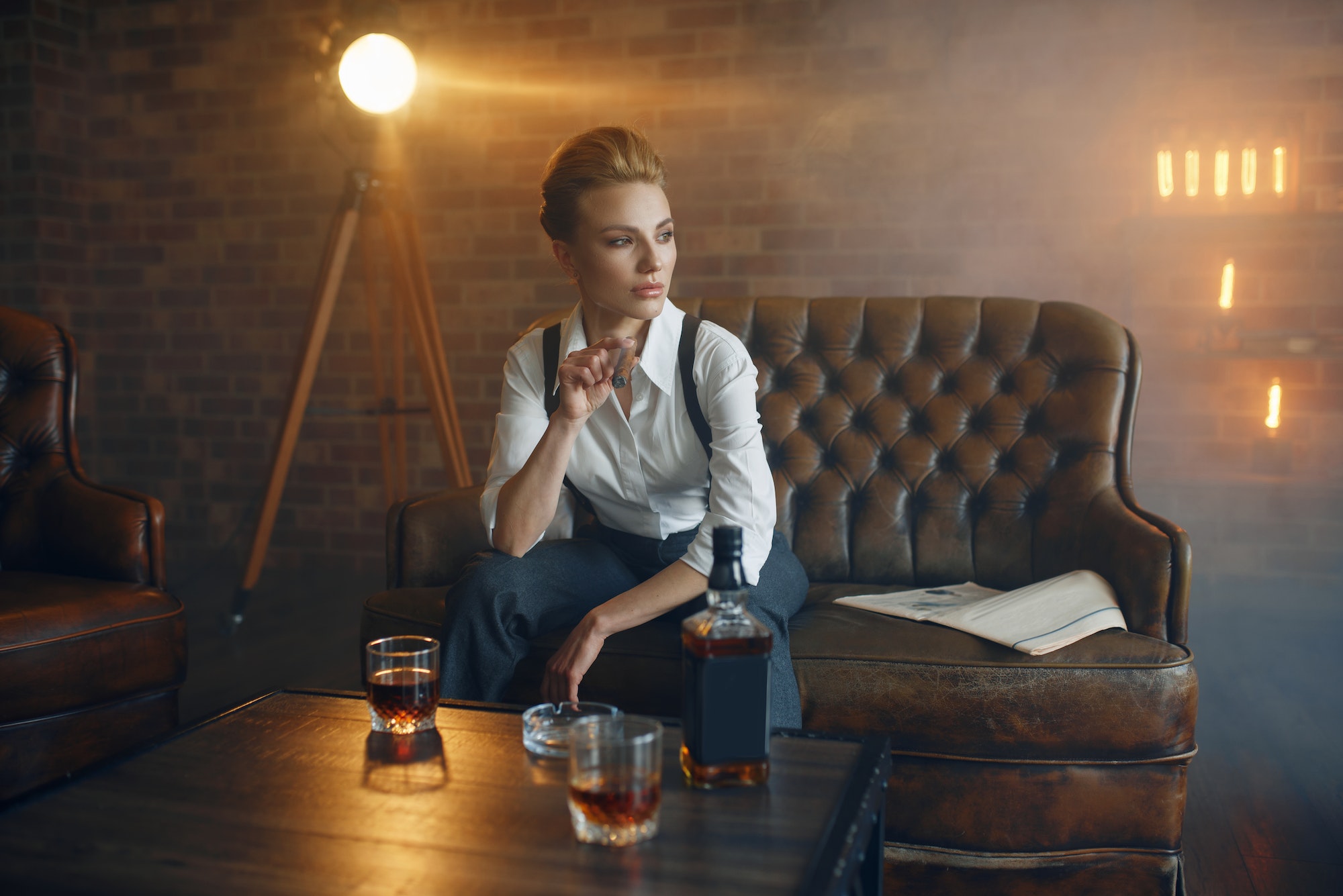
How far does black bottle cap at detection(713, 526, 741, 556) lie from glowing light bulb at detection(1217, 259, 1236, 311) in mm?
2570

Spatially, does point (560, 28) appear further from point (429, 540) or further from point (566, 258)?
point (429, 540)

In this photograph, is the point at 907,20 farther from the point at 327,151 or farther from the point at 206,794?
the point at 206,794

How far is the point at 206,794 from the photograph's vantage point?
0.93 meters

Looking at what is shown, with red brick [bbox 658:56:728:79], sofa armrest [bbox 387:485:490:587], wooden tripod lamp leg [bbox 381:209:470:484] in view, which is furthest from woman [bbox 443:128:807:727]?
red brick [bbox 658:56:728:79]

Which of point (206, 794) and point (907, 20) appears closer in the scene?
point (206, 794)

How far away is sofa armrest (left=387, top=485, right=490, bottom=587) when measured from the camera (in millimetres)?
1820

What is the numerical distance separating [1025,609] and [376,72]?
2.34 m

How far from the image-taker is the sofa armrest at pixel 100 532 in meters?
1.88

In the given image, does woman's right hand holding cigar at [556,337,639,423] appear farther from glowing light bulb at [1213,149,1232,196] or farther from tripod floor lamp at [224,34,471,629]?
glowing light bulb at [1213,149,1232,196]

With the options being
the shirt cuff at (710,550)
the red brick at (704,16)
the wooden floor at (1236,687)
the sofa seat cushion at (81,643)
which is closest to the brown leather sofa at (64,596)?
the sofa seat cushion at (81,643)

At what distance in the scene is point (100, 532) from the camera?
1.90 meters

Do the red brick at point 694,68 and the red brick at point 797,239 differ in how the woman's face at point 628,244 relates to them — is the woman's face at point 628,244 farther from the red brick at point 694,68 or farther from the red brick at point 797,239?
the red brick at point 694,68

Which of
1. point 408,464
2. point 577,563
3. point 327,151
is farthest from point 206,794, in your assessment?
point 327,151

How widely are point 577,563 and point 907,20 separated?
7.18 feet
